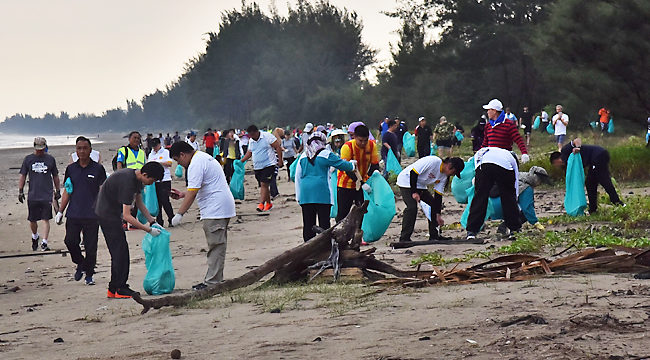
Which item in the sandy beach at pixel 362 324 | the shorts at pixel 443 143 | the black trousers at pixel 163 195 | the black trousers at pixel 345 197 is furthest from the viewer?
the shorts at pixel 443 143

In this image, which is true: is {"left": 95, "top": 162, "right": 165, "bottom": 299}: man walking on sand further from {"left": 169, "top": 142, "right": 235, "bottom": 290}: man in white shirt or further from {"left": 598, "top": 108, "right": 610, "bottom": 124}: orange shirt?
{"left": 598, "top": 108, "right": 610, "bottom": 124}: orange shirt

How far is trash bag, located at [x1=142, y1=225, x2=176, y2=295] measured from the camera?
9.31 m

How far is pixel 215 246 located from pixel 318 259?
3.83 ft

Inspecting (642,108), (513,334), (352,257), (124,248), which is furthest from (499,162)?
(642,108)

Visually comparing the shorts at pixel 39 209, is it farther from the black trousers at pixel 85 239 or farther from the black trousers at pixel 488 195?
the black trousers at pixel 488 195

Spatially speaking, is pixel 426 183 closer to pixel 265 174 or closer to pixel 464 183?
pixel 464 183

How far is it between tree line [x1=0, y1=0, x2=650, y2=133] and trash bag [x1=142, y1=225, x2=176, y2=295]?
71.3 feet

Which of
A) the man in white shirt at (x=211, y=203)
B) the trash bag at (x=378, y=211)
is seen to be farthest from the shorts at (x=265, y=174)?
the man in white shirt at (x=211, y=203)

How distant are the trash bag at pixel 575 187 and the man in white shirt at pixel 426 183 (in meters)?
2.32

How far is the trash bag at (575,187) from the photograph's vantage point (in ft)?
41.6

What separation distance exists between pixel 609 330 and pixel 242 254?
24.0ft

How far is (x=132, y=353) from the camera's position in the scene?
247 inches

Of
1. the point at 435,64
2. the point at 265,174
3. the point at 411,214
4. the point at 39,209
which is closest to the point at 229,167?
the point at 265,174

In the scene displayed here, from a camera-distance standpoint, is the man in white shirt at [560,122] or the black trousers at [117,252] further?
the man in white shirt at [560,122]
